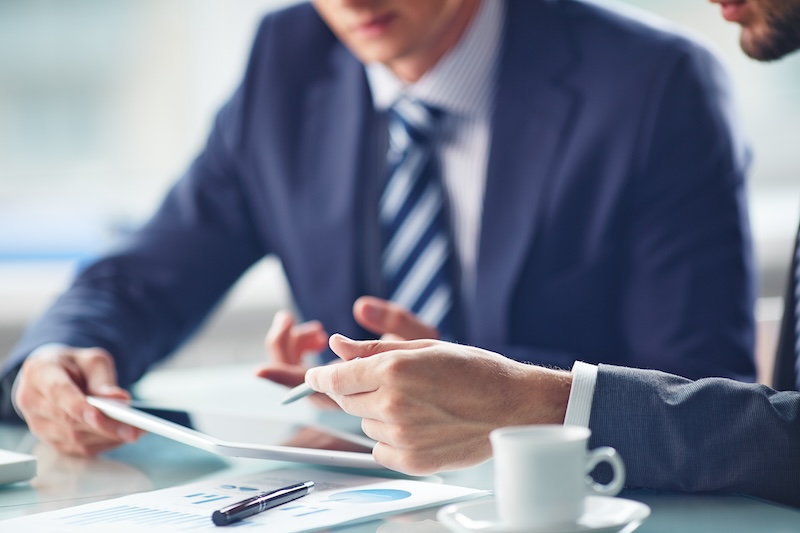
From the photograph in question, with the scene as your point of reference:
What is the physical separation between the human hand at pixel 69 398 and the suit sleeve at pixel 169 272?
0.13 meters

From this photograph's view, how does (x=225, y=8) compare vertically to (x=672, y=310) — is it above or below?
above

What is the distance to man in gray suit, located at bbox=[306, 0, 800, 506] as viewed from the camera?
853 mm

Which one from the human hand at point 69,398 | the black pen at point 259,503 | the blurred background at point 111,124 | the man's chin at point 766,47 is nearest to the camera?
the black pen at point 259,503

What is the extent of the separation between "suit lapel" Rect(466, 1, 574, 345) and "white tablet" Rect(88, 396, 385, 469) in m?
0.51

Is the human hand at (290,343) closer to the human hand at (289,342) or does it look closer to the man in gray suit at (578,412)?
the human hand at (289,342)

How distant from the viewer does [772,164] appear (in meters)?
3.03

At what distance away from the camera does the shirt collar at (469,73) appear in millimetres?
1715

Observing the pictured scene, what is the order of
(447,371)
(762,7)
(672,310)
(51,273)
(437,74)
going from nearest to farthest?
(447,371) < (762,7) < (672,310) < (437,74) < (51,273)

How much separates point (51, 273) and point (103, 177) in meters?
0.35

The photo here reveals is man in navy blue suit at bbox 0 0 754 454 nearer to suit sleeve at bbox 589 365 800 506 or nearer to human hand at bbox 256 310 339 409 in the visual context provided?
human hand at bbox 256 310 339 409

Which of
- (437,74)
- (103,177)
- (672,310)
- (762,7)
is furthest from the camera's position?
(103,177)

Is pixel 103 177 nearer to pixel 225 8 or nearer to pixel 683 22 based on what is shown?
pixel 225 8

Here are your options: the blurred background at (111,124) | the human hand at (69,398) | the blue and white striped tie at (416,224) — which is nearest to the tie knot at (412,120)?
the blue and white striped tie at (416,224)

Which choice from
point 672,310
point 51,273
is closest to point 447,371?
point 672,310
